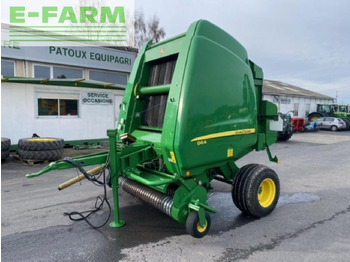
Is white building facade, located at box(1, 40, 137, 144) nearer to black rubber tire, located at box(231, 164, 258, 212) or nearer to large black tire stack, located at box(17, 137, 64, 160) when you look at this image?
large black tire stack, located at box(17, 137, 64, 160)

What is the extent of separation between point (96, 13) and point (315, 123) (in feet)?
65.3

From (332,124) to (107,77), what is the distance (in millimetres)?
20316

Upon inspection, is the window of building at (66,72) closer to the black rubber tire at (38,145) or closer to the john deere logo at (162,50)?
the black rubber tire at (38,145)

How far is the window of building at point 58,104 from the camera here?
10.5 m

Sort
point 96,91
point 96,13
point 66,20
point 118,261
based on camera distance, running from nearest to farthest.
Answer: point 118,261 → point 96,91 → point 66,20 → point 96,13

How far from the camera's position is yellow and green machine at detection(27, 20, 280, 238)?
3.31 meters

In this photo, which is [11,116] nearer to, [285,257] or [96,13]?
[285,257]

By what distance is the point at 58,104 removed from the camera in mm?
10836

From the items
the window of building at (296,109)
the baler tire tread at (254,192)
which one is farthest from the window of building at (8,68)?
the window of building at (296,109)

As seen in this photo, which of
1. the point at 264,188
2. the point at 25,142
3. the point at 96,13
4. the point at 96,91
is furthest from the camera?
the point at 96,13

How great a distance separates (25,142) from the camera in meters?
8.16

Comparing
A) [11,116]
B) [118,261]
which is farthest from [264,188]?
[11,116]

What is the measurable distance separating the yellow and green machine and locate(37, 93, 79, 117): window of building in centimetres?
722

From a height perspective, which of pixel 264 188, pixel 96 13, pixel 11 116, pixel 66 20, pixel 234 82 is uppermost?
pixel 96 13
